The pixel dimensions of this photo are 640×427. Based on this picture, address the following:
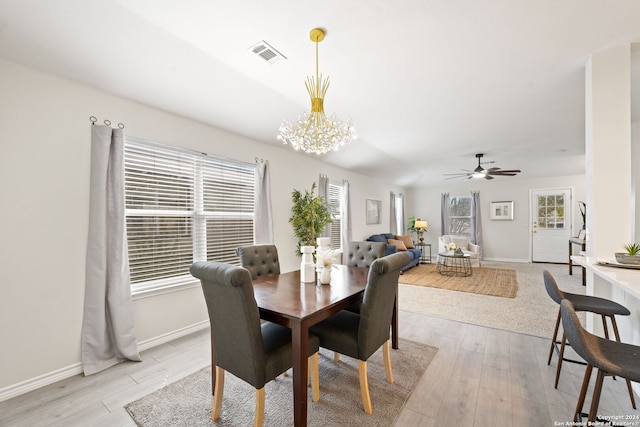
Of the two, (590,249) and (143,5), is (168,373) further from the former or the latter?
(590,249)

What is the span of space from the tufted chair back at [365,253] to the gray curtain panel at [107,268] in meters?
2.25

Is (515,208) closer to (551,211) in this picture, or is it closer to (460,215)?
(551,211)

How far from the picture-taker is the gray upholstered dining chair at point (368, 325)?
5.63 ft

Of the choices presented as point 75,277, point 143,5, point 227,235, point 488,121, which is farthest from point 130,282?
point 488,121

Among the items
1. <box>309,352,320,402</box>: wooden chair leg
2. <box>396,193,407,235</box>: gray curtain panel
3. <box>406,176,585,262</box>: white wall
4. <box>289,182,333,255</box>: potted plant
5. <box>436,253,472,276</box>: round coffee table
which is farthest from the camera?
<box>396,193,407,235</box>: gray curtain panel

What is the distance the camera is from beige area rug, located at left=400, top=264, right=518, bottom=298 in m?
4.63

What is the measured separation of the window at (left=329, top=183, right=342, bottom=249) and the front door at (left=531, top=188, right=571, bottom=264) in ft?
18.7

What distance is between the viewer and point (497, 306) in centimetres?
381

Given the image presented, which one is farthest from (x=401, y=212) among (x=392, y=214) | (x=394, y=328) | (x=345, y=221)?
(x=394, y=328)

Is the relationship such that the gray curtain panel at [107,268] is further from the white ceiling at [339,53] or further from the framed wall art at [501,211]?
the framed wall art at [501,211]

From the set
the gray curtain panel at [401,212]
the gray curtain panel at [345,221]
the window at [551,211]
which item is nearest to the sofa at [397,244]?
the gray curtain panel at [345,221]

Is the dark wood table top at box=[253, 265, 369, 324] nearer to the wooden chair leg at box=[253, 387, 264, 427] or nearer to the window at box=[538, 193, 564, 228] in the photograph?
the wooden chair leg at box=[253, 387, 264, 427]

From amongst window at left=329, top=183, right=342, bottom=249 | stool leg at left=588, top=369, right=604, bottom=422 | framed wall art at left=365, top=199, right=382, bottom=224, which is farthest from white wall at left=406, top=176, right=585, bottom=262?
stool leg at left=588, top=369, right=604, bottom=422

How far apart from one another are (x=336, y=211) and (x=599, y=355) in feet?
15.8
